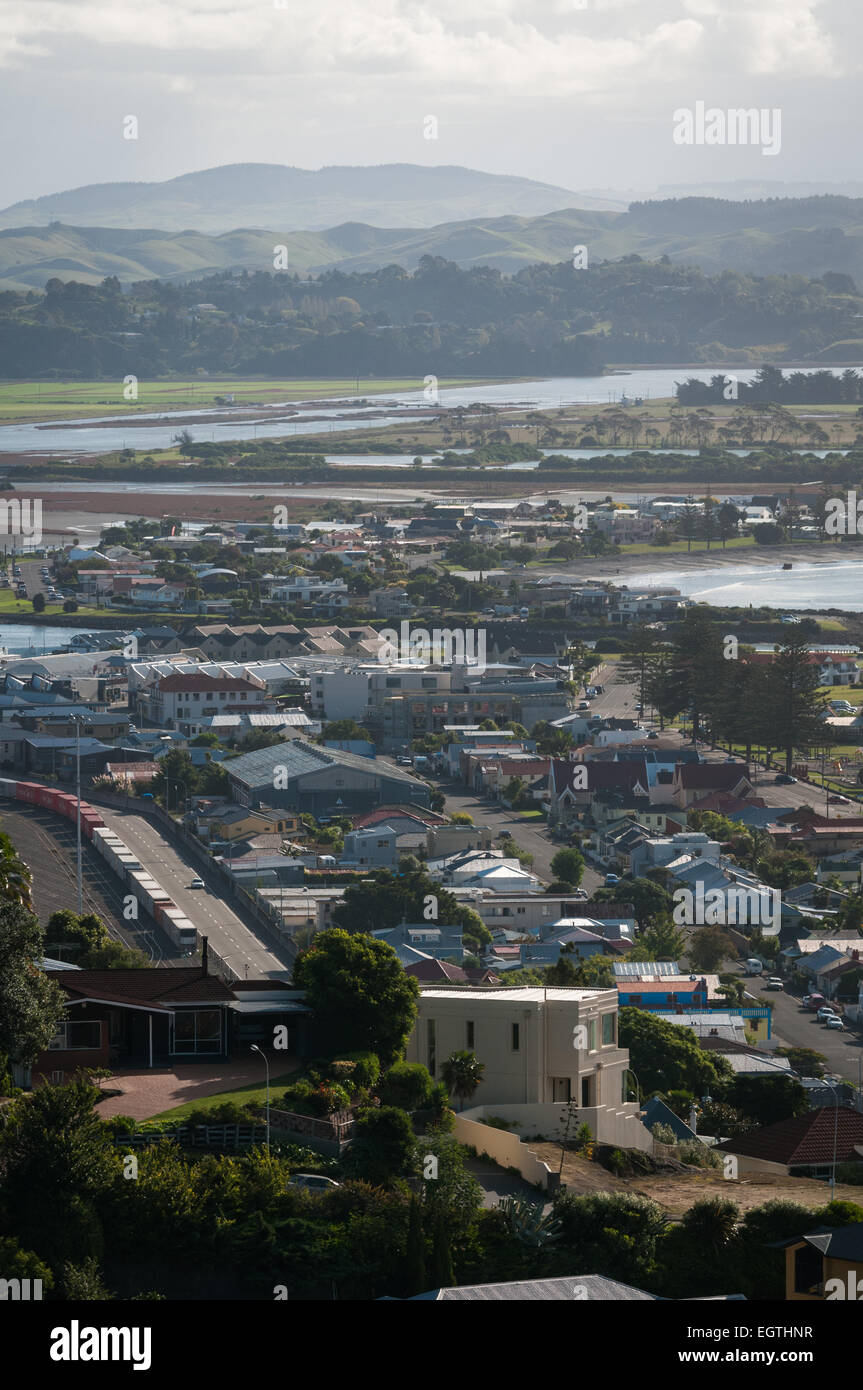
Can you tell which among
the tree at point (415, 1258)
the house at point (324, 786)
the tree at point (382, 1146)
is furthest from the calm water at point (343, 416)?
the tree at point (415, 1258)

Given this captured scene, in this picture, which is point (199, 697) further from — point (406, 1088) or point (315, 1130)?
point (315, 1130)

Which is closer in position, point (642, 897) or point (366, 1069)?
point (366, 1069)

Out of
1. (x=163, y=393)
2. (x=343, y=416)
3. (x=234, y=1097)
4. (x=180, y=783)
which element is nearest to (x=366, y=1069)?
(x=234, y=1097)

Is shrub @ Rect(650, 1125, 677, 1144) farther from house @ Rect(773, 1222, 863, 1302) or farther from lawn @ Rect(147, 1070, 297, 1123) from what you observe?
house @ Rect(773, 1222, 863, 1302)
